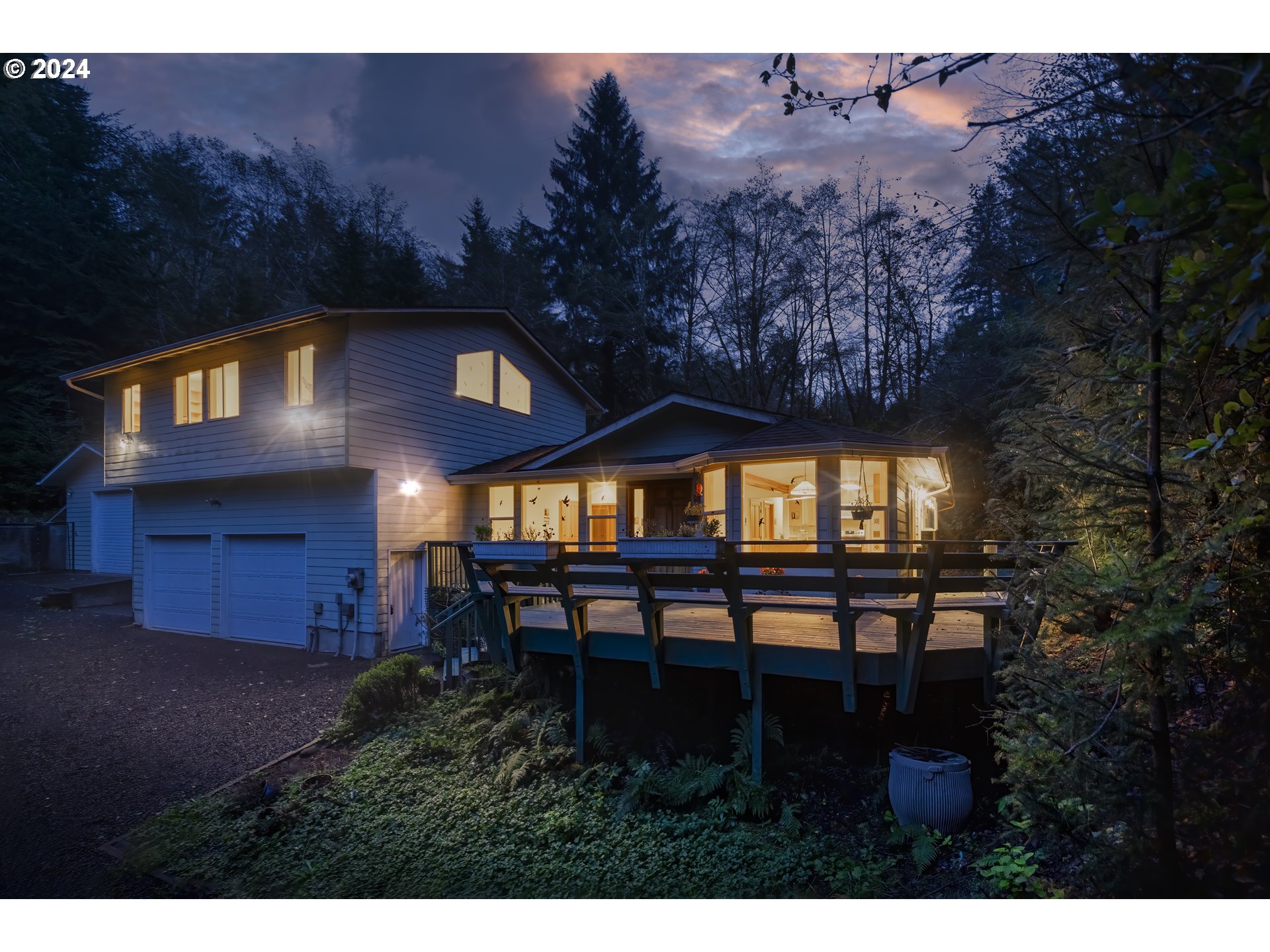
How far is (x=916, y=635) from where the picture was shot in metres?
4.00

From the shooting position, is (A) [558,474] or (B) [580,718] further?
(A) [558,474]

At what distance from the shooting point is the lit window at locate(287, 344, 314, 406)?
9078 millimetres

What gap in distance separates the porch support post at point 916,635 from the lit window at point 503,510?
8089 mm

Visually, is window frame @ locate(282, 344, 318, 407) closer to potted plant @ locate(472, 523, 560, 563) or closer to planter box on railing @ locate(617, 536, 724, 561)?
potted plant @ locate(472, 523, 560, 563)

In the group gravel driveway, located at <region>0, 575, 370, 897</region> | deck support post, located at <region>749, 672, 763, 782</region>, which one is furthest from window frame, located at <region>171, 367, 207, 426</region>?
deck support post, located at <region>749, 672, 763, 782</region>

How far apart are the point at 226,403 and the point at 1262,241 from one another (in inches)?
470

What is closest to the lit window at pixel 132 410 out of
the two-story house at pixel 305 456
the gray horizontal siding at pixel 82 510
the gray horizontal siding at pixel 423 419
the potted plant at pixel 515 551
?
the two-story house at pixel 305 456

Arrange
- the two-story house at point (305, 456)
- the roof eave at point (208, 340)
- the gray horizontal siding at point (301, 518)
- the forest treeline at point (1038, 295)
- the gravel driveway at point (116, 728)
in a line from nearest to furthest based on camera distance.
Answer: the forest treeline at point (1038, 295), the gravel driveway at point (116, 728), the roof eave at point (208, 340), the two-story house at point (305, 456), the gray horizontal siding at point (301, 518)

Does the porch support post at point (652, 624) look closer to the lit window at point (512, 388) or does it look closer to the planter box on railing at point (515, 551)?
the planter box on railing at point (515, 551)

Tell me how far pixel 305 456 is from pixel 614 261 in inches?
275

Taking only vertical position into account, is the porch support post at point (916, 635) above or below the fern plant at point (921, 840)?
above

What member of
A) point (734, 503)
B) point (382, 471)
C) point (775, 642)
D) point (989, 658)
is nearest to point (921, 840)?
point (989, 658)

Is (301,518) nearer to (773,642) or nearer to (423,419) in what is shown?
(423,419)

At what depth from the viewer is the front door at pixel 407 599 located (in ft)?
30.4
